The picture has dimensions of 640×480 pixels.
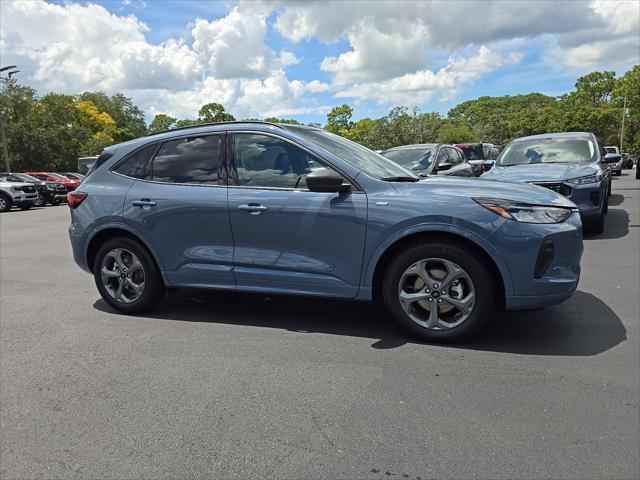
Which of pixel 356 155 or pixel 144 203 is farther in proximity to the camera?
pixel 144 203

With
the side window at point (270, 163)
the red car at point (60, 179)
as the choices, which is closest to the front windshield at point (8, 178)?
the red car at point (60, 179)

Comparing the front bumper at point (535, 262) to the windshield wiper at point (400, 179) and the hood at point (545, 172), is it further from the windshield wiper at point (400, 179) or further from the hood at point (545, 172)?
the hood at point (545, 172)

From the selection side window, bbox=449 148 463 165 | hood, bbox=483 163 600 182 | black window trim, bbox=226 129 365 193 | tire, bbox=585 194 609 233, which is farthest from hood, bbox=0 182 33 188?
tire, bbox=585 194 609 233

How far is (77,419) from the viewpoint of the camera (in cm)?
293

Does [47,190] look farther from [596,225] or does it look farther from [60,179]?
[596,225]

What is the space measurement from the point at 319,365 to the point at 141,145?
2786 mm

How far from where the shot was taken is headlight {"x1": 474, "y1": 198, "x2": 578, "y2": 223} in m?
3.55

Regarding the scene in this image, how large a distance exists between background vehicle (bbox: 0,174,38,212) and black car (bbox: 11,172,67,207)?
3.42 feet

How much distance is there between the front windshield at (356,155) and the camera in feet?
13.5

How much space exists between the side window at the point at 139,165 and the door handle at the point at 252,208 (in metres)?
1.12

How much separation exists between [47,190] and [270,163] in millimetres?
24114

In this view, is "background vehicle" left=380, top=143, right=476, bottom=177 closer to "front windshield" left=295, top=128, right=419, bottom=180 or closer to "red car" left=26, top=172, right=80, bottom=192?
"front windshield" left=295, top=128, right=419, bottom=180

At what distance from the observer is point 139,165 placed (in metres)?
4.72

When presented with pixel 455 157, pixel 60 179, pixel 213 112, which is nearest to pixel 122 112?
pixel 213 112
